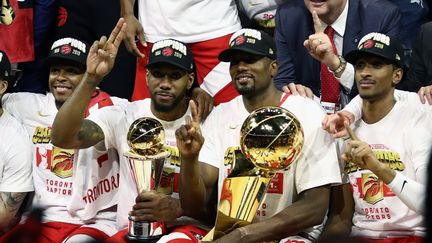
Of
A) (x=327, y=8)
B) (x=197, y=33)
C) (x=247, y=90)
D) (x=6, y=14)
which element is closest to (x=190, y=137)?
(x=247, y=90)

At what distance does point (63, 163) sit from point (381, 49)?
194cm

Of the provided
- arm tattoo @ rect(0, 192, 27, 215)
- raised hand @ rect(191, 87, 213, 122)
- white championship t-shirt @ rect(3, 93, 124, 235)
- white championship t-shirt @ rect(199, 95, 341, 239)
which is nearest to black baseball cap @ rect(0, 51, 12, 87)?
→ white championship t-shirt @ rect(3, 93, 124, 235)

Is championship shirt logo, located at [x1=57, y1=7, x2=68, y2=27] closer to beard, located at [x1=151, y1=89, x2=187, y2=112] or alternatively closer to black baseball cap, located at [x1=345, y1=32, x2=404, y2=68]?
beard, located at [x1=151, y1=89, x2=187, y2=112]

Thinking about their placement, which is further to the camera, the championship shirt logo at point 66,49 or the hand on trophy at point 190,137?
the championship shirt logo at point 66,49

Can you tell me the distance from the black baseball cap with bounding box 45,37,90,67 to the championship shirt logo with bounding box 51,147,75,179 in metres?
0.53

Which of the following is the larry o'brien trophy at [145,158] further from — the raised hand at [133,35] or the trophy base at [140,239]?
the raised hand at [133,35]

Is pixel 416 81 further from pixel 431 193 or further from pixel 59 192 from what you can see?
pixel 431 193

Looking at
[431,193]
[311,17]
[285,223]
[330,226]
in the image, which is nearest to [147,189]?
[285,223]

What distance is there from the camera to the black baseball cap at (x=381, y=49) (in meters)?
4.19

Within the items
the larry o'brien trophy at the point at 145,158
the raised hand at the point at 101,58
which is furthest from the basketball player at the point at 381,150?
the raised hand at the point at 101,58

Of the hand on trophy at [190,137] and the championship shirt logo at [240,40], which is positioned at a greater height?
the championship shirt logo at [240,40]

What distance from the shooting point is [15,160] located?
4.80m

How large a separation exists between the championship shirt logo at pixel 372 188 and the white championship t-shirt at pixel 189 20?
148cm

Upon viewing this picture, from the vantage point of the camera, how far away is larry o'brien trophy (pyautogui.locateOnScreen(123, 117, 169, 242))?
3881mm
